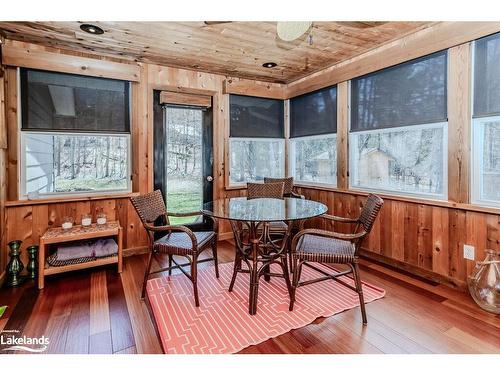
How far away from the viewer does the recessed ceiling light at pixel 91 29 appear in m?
2.49

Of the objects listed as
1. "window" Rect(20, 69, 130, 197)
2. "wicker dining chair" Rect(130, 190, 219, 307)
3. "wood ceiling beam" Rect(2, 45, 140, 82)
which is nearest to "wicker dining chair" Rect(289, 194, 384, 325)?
"wicker dining chair" Rect(130, 190, 219, 307)

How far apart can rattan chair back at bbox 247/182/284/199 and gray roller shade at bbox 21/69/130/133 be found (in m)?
1.73

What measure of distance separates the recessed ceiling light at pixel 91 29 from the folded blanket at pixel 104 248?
2.16m

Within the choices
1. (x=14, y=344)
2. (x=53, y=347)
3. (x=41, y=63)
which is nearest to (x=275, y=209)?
(x=53, y=347)

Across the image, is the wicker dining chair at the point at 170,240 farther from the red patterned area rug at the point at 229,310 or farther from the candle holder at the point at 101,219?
the candle holder at the point at 101,219

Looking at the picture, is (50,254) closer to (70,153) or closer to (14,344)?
(70,153)

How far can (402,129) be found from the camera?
284 centimetres

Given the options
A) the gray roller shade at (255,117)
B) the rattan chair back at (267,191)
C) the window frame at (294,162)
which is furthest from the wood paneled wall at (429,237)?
the gray roller shade at (255,117)

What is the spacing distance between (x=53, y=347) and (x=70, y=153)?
2149 millimetres

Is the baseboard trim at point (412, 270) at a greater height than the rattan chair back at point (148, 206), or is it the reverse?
the rattan chair back at point (148, 206)

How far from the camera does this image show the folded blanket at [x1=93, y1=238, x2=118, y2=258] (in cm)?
288

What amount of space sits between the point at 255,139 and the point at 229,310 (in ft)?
9.08

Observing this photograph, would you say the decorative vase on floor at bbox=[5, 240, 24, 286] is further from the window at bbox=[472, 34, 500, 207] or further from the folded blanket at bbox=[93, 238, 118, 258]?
the window at bbox=[472, 34, 500, 207]

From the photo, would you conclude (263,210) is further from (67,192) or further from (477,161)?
(67,192)
